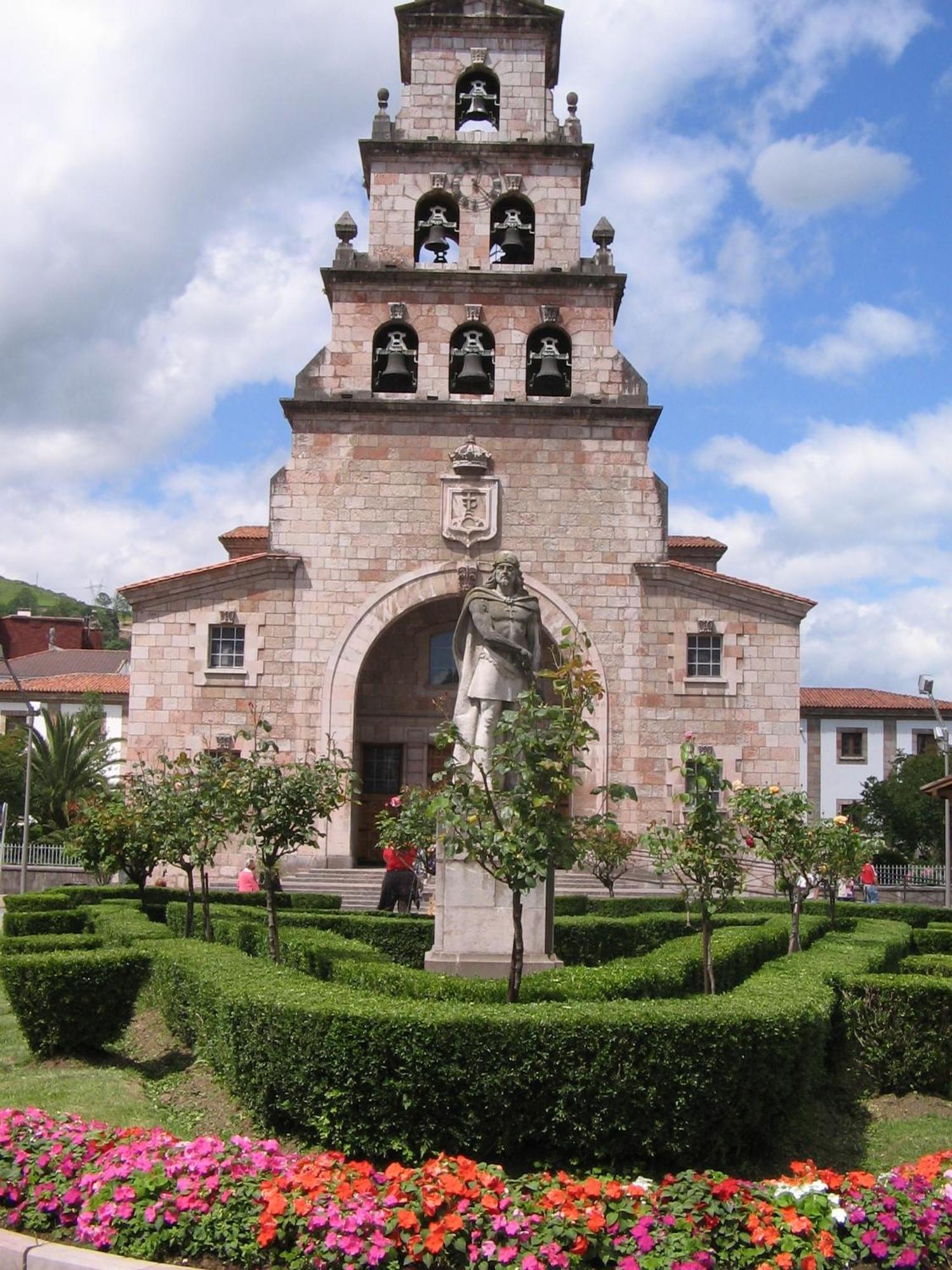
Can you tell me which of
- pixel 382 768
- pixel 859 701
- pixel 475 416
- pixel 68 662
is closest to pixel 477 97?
pixel 475 416

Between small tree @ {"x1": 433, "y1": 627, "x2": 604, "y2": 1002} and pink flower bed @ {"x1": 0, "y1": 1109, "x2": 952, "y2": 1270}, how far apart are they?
279 cm

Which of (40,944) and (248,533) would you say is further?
(248,533)

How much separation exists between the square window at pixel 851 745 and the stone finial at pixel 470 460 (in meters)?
27.5

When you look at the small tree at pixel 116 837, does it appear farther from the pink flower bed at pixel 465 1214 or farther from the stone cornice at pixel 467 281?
the stone cornice at pixel 467 281

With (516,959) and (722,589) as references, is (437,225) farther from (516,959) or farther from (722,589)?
(516,959)

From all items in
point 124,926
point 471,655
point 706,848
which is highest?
point 471,655

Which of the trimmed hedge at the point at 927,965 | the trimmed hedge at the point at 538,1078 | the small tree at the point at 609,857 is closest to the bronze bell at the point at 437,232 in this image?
the small tree at the point at 609,857

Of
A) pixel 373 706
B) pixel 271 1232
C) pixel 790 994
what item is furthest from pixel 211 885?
pixel 271 1232

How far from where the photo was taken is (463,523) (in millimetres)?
26812

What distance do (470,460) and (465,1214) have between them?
21950 millimetres

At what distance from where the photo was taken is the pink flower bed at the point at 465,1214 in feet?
18.3

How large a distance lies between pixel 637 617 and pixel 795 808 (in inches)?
485

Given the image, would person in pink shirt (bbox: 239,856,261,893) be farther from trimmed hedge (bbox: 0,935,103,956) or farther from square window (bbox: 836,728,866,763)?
square window (bbox: 836,728,866,763)

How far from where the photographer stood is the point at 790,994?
9.09 m
